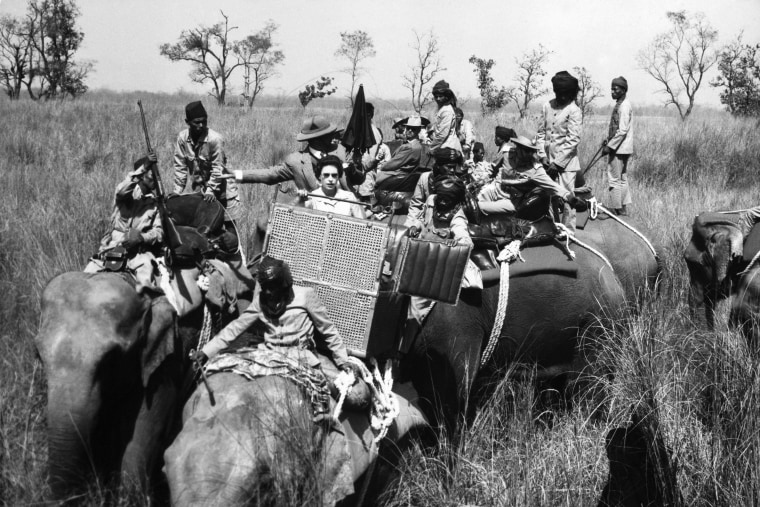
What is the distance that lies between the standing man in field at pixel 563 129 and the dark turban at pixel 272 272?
5228 mm

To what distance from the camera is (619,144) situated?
10.8 metres

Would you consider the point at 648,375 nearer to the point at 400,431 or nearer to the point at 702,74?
the point at 400,431

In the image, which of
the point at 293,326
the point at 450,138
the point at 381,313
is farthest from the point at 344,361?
the point at 450,138

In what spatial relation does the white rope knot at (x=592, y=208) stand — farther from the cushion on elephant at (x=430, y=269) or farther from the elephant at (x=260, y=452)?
the elephant at (x=260, y=452)

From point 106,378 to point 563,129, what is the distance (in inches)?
269

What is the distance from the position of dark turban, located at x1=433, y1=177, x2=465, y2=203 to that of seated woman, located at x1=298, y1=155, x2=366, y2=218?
62 centimetres

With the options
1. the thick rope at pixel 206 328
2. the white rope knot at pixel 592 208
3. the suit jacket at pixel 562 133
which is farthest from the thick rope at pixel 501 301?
the suit jacket at pixel 562 133

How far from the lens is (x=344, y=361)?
4.75m

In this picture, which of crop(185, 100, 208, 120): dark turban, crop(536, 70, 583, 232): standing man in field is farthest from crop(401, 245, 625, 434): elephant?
A: crop(185, 100, 208, 120): dark turban

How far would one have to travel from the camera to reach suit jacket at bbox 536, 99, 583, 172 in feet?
30.4

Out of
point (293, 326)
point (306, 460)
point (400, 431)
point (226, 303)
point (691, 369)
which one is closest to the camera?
point (306, 460)

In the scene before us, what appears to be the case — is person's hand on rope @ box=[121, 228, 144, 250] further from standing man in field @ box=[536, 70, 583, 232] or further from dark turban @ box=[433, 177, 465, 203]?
standing man in field @ box=[536, 70, 583, 232]

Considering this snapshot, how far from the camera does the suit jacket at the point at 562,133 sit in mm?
9273

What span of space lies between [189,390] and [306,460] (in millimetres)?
1180
